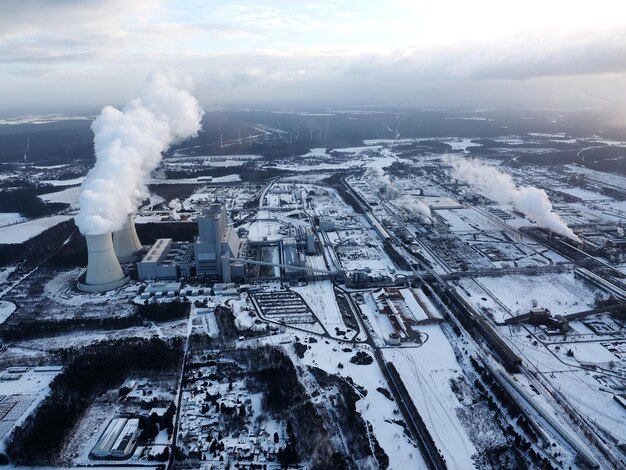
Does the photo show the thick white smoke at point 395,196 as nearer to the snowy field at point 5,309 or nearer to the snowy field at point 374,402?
the snowy field at point 374,402

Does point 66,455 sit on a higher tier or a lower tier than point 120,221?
lower

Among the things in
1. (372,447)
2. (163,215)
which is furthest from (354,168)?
(372,447)

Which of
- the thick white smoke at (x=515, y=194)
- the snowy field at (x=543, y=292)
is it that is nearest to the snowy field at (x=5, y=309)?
the snowy field at (x=543, y=292)

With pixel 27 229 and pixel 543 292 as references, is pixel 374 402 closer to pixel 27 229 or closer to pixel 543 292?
pixel 543 292

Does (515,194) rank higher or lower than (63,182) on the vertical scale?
higher

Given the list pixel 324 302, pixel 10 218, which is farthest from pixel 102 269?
pixel 10 218

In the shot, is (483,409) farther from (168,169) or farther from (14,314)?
→ (168,169)

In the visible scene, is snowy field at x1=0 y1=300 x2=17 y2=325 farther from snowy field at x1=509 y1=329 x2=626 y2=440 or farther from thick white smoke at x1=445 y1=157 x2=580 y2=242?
thick white smoke at x1=445 y1=157 x2=580 y2=242

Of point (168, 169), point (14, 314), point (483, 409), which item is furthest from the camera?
point (168, 169)
